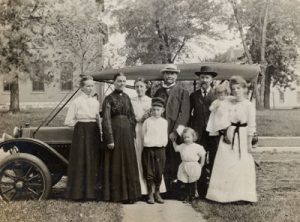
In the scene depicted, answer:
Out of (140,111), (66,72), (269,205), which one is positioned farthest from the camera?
(66,72)

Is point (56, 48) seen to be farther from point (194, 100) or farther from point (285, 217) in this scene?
point (285, 217)

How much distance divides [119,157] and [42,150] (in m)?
0.88

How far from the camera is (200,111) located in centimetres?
482

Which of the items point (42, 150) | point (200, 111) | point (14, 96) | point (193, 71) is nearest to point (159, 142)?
point (200, 111)

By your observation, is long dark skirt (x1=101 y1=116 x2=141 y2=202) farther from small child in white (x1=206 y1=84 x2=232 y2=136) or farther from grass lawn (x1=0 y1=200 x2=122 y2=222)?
small child in white (x1=206 y1=84 x2=232 y2=136)

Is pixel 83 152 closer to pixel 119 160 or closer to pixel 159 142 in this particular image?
pixel 119 160

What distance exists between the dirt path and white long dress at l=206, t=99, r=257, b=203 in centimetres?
35

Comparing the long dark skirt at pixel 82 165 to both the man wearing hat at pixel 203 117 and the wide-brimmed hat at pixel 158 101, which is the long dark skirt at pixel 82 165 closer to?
the wide-brimmed hat at pixel 158 101

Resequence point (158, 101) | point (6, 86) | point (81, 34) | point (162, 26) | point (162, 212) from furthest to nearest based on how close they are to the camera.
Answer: point (81, 34)
point (162, 26)
point (6, 86)
point (158, 101)
point (162, 212)

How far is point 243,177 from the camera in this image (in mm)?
4430

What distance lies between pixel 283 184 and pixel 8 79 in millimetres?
3567

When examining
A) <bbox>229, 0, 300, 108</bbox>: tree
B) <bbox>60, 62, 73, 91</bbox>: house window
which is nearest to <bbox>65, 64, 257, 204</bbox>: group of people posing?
<bbox>229, 0, 300, 108</bbox>: tree

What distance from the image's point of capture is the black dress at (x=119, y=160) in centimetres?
454

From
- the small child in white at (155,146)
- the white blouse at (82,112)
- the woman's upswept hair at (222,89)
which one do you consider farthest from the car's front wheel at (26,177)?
the woman's upswept hair at (222,89)
